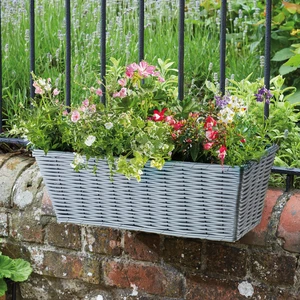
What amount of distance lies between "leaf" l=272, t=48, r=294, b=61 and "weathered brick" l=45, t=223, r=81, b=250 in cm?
119

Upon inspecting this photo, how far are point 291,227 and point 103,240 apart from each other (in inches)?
27.0

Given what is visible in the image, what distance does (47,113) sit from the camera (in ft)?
8.03

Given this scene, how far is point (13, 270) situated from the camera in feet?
9.13

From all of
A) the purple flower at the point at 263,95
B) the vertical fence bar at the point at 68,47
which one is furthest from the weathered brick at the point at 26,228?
A: the purple flower at the point at 263,95

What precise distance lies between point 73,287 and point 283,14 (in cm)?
157

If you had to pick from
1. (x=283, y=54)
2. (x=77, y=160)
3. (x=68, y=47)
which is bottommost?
(x=77, y=160)

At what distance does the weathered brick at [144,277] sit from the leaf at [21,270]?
28 cm

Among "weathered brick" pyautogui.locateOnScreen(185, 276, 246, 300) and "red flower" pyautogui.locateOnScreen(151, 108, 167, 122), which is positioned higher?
"red flower" pyautogui.locateOnScreen(151, 108, 167, 122)

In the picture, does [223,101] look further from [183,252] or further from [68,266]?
[68,266]

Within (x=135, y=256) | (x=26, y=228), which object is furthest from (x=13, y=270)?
(x=135, y=256)

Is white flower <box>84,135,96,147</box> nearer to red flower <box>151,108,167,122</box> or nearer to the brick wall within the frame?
red flower <box>151,108,167,122</box>

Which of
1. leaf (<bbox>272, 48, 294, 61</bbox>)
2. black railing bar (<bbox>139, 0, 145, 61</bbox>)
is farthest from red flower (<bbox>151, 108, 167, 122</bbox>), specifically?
leaf (<bbox>272, 48, 294, 61</bbox>)

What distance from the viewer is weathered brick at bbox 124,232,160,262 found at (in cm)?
265

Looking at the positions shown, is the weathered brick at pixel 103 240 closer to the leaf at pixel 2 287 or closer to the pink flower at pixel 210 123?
the leaf at pixel 2 287
